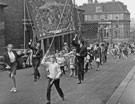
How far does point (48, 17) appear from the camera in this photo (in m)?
9.50

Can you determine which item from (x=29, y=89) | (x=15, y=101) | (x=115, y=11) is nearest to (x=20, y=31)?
(x=29, y=89)


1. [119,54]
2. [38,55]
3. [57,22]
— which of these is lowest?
[119,54]

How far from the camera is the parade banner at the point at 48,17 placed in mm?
9125

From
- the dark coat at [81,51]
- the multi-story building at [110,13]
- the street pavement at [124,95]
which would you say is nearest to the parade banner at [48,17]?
the dark coat at [81,51]

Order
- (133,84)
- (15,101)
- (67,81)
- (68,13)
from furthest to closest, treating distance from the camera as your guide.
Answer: (67,81) < (133,84) < (68,13) < (15,101)

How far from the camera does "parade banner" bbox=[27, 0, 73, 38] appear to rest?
9125mm

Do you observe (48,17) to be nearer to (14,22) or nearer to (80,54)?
(80,54)

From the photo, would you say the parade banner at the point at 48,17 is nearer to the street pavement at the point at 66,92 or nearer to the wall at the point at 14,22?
the street pavement at the point at 66,92

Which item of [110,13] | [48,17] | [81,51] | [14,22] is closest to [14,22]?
[14,22]

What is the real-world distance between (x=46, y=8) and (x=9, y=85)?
3724 millimetres

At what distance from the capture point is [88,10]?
93188mm

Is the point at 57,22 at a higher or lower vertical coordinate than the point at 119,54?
higher

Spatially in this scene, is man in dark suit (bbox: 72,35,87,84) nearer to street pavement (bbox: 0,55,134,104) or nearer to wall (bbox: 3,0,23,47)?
street pavement (bbox: 0,55,134,104)

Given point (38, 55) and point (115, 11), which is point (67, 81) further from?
point (115, 11)
